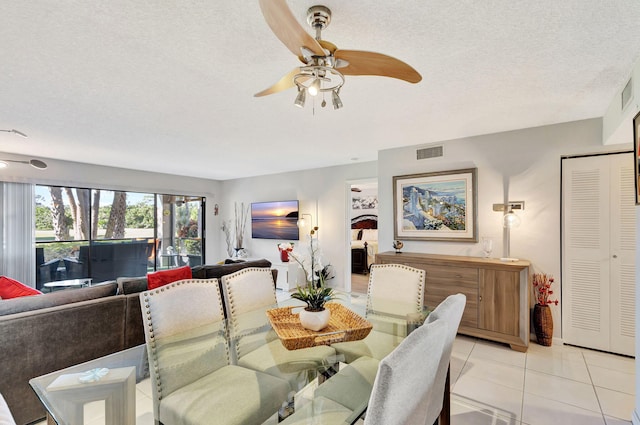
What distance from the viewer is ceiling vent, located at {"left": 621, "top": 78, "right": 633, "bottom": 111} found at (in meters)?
2.07

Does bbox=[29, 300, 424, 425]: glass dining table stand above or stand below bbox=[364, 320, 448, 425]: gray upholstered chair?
below

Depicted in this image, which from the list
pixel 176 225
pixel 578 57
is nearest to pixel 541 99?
pixel 578 57

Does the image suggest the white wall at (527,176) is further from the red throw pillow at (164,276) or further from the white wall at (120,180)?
the white wall at (120,180)

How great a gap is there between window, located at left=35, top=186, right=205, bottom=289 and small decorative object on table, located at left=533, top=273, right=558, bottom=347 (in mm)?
6693

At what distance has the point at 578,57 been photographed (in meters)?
1.89

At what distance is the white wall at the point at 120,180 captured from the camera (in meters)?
4.71

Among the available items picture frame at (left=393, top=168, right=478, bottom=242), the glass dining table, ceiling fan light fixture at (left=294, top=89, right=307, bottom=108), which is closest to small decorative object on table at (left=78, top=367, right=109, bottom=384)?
the glass dining table

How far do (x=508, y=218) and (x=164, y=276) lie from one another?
12.4 feet

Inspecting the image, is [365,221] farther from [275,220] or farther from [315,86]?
[315,86]

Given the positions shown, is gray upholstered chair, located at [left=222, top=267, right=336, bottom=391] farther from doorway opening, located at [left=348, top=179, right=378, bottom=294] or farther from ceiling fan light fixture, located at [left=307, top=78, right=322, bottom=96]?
doorway opening, located at [left=348, top=179, right=378, bottom=294]

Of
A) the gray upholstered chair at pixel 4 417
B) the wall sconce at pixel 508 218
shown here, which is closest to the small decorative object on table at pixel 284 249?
the wall sconce at pixel 508 218

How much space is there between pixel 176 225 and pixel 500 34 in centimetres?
696

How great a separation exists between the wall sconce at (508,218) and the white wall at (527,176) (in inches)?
1.7

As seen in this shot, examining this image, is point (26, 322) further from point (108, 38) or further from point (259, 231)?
point (259, 231)
